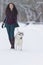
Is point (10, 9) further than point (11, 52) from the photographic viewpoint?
Yes

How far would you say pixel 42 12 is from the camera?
44406 millimetres

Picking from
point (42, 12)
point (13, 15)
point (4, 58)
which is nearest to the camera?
point (4, 58)

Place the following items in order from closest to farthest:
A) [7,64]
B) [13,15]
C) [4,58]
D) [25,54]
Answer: [7,64], [4,58], [25,54], [13,15]

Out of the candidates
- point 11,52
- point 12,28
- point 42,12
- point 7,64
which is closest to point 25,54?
point 11,52

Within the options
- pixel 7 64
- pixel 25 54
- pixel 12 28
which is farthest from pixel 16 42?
pixel 7 64

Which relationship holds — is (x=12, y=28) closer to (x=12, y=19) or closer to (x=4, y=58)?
(x=12, y=19)

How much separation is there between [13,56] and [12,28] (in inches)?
64.1

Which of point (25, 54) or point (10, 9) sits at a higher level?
point (10, 9)

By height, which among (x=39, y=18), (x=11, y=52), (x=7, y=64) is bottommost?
(x=39, y=18)

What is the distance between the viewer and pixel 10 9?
9766mm

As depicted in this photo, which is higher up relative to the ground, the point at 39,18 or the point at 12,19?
the point at 12,19

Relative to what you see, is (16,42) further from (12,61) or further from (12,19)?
(12,61)

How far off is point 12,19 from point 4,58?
2.05 metres

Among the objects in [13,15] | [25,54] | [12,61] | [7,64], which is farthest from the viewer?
[13,15]
